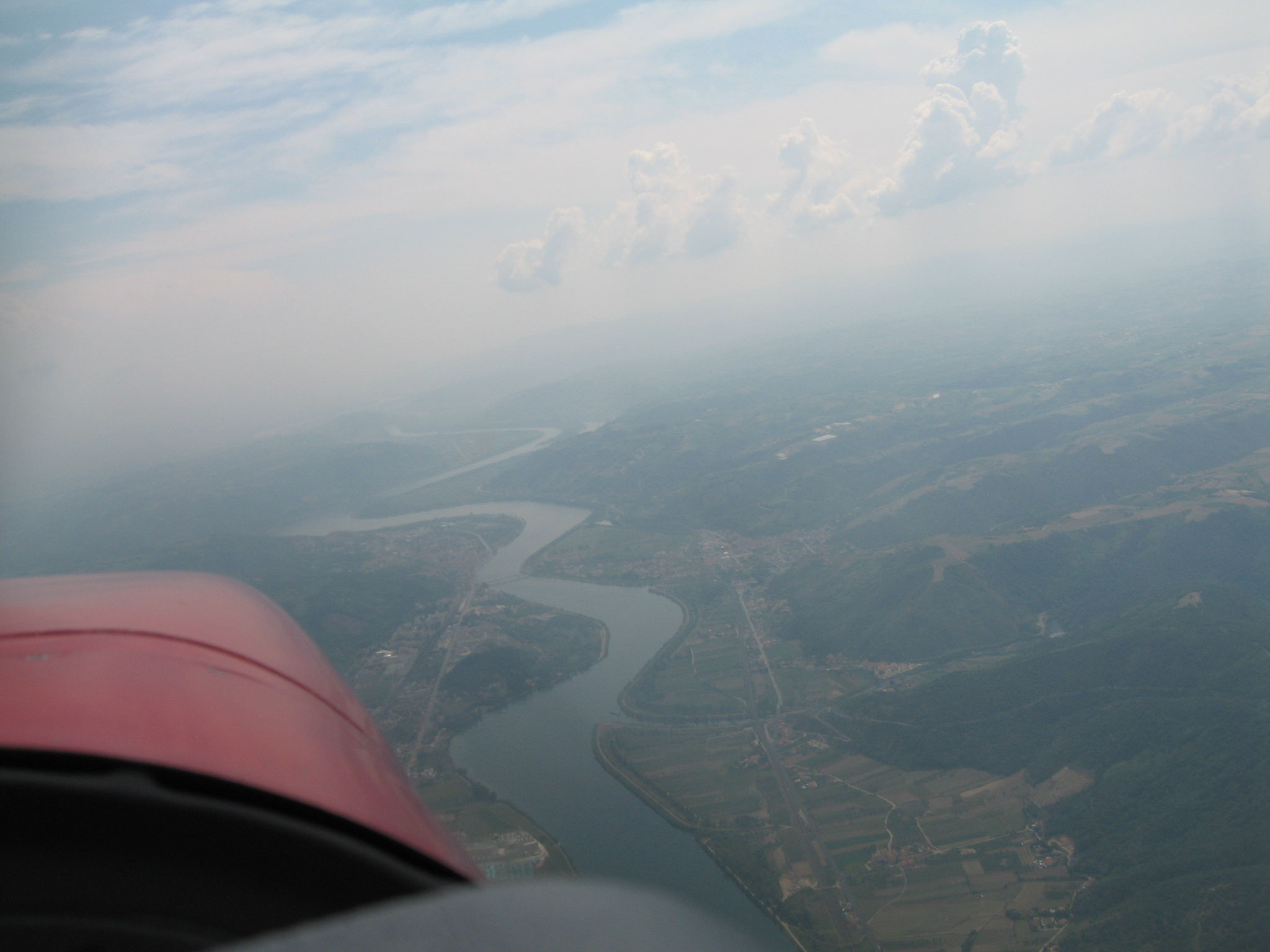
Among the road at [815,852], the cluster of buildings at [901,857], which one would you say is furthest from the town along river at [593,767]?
the cluster of buildings at [901,857]

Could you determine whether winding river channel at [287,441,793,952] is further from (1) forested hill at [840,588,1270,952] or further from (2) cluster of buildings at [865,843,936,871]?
(1) forested hill at [840,588,1270,952]

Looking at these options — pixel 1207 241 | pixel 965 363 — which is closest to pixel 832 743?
pixel 965 363

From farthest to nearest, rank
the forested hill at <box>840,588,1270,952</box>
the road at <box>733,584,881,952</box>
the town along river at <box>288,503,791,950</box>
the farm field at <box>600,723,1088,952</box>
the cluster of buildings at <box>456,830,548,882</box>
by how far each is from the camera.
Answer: the town along river at <box>288,503,791,950</box>
the cluster of buildings at <box>456,830,548,882</box>
the farm field at <box>600,723,1088,952</box>
the forested hill at <box>840,588,1270,952</box>
the road at <box>733,584,881,952</box>

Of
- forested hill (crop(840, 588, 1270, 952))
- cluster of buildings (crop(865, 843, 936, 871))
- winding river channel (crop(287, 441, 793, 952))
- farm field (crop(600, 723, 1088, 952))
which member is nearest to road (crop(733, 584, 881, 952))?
farm field (crop(600, 723, 1088, 952))

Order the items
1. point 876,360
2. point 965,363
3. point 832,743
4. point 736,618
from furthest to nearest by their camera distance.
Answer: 1. point 876,360
2. point 965,363
3. point 736,618
4. point 832,743

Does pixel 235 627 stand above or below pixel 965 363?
above

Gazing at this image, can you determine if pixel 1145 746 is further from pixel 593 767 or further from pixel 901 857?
pixel 593 767

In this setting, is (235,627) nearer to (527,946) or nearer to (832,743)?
(527,946)
